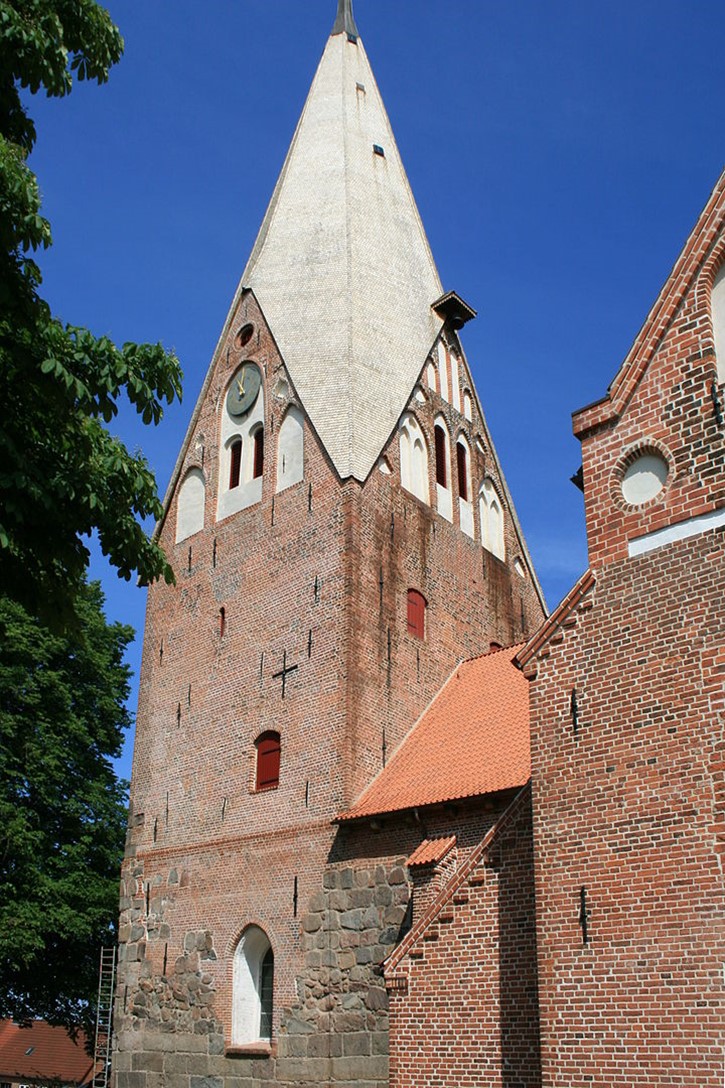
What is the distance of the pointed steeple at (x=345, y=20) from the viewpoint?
27.6 meters

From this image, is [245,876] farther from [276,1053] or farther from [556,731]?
[556,731]

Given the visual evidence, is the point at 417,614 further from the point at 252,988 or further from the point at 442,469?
the point at 252,988

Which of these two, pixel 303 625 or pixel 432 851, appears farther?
pixel 303 625

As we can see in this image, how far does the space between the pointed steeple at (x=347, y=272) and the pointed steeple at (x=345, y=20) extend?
1.79m

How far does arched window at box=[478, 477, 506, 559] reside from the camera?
21234 mm

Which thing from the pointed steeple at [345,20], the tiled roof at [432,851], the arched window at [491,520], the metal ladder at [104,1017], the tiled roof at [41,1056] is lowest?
the tiled roof at [41,1056]

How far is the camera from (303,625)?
17562 mm

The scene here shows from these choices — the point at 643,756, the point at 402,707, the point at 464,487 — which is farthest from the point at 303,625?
the point at 643,756

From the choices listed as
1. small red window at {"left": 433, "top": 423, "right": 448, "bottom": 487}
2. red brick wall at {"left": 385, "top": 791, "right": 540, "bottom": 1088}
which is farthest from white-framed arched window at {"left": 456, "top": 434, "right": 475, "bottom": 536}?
red brick wall at {"left": 385, "top": 791, "right": 540, "bottom": 1088}

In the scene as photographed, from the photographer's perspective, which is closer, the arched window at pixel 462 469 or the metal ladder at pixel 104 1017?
the metal ladder at pixel 104 1017

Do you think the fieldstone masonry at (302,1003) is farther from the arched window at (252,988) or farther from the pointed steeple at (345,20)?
the pointed steeple at (345,20)

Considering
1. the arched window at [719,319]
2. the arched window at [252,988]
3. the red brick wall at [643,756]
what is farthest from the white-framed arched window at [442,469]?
the arched window at [719,319]

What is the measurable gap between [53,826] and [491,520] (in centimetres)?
1099

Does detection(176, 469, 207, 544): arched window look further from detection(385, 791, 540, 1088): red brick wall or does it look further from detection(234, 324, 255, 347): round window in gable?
detection(385, 791, 540, 1088): red brick wall
